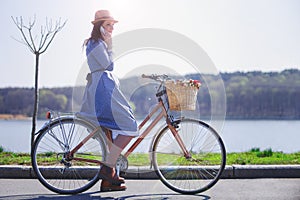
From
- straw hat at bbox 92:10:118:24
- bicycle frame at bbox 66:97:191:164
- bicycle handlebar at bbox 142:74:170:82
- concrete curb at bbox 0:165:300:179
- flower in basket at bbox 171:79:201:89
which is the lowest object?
concrete curb at bbox 0:165:300:179

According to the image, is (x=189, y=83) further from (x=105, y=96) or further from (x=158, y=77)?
(x=105, y=96)

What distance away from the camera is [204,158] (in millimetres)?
6051

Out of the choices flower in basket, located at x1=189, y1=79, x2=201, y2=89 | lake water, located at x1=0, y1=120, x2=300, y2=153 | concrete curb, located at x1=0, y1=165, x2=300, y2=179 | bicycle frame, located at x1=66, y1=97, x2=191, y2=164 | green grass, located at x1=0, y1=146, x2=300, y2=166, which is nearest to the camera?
flower in basket, located at x1=189, y1=79, x2=201, y2=89

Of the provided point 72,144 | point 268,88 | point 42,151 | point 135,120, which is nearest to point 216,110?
point 135,120

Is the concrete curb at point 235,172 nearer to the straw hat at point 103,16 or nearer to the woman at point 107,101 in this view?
the woman at point 107,101

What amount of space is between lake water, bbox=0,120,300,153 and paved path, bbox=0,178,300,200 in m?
1.56

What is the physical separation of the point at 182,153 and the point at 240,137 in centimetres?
538

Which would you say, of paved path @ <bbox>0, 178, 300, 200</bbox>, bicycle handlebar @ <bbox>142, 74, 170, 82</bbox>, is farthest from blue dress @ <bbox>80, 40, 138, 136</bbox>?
paved path @ <bbox>0, 178, 300, 200</bbox>

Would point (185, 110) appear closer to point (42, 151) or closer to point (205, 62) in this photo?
point (205, 62)

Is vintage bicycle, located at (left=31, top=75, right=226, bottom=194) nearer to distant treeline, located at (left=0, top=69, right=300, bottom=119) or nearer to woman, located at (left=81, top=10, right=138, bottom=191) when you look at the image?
woman, located at (left=81, top=10, right=138, bottom=191)

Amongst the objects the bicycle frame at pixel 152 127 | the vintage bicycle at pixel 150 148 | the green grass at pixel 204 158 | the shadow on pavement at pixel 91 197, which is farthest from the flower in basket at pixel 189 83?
the shadow on pavement at pixel 91 197

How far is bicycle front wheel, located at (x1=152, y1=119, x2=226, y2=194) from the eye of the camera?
16.7 feet

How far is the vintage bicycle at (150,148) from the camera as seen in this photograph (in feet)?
16.6

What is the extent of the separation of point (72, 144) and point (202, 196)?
1.46 metres
